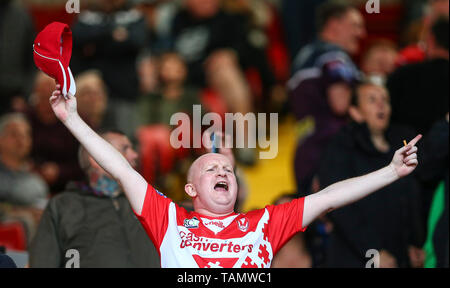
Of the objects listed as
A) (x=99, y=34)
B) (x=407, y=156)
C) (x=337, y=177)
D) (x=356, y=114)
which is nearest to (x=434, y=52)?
(x=356, y=114)

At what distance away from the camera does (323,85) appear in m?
7.83

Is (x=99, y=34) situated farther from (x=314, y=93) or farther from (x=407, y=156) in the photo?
(x=407, y=156)

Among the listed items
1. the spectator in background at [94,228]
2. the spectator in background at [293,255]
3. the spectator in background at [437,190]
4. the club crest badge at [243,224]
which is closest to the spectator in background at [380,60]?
the spectator in background at [293,255]

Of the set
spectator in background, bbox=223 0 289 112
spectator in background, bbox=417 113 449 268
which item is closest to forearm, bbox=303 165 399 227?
spectator in background, bbox=417 113 449 268

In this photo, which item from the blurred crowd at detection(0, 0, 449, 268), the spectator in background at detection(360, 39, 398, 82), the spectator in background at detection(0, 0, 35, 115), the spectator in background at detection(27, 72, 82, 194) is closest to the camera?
the blurred crowd at detection(0, 0, 449, 268)

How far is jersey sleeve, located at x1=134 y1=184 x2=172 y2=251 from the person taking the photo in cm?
492

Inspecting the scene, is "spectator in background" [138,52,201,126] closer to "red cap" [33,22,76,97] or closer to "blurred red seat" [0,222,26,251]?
"blurred red seat" [0,222,26,251]

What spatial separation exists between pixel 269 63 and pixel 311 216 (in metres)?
5.66

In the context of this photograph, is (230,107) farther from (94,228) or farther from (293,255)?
(94,228)

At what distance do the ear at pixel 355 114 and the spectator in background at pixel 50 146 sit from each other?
2731mm

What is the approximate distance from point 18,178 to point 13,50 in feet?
5.41

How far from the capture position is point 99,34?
901 centimetres

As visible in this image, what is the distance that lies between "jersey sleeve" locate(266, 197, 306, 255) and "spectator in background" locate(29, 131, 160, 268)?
1134 mm

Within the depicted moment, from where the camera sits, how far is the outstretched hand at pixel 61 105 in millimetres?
4852
